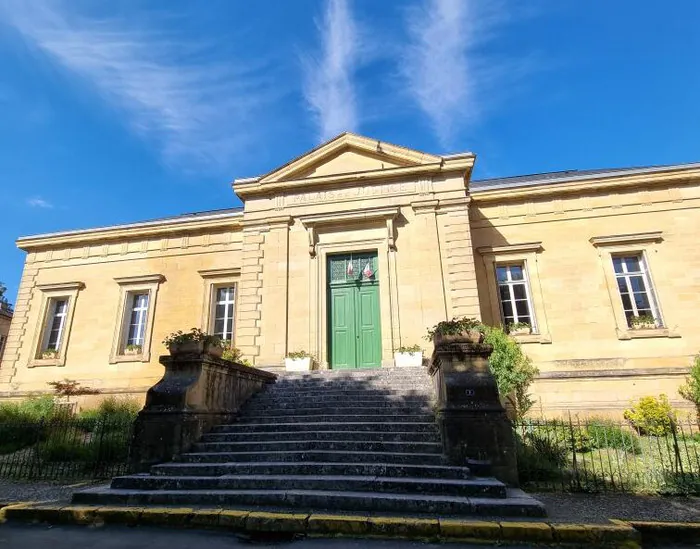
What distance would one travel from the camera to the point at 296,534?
4266 mm

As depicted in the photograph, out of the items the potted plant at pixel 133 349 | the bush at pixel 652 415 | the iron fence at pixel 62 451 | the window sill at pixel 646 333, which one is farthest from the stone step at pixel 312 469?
the potted plant at pixel 133 349

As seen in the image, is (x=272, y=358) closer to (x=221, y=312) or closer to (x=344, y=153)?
(x=221, y=312)

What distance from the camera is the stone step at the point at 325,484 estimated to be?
501 cm

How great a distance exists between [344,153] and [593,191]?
7.93 meters

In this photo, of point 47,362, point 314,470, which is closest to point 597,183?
point 314,470

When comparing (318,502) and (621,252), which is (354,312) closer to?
(318,502)

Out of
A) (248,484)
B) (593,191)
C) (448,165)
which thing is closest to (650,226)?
(593,191)

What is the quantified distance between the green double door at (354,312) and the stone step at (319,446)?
196 inches

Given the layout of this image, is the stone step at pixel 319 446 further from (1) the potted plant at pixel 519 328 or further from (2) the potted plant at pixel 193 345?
(1) the potted plant at pixel 519 328

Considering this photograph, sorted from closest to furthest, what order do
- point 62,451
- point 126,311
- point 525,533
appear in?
point 525,533 → point 62,451 → point 126,311

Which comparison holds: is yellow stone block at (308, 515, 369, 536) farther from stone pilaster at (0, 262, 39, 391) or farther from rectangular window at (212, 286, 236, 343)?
stone pilaster at (0, 262, 39, 391)

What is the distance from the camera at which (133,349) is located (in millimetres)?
14758

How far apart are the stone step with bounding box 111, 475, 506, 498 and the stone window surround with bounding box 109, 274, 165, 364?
9.72 metres

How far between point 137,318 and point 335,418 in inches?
438
